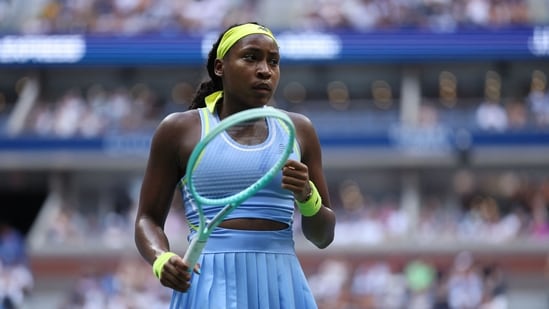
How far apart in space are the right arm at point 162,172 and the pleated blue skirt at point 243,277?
8.5 inches

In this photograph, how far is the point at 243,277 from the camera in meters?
4.44

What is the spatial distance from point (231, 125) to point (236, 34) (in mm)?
678

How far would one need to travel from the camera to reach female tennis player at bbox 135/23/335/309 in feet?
14.5

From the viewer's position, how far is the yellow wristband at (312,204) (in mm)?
4422

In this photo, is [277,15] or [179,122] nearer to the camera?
[179,122]

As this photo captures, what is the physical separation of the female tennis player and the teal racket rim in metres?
0.15

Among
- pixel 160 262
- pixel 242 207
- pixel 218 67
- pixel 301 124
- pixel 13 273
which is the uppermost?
pixel 218 67

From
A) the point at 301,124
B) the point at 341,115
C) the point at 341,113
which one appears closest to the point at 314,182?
the point at 301,124

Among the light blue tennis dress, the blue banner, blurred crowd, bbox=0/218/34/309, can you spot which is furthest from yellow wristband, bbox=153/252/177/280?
the blue banner

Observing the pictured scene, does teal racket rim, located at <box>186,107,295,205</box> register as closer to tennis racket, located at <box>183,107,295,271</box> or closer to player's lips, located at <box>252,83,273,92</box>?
tennis racket, located at <box>183,107,295,271</box>

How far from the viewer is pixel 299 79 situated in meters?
27.2

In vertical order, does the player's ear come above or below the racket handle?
above

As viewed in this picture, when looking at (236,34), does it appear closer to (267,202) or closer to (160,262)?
(267,202)

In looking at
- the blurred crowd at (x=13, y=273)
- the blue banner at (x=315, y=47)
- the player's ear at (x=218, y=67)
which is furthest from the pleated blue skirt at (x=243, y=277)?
the blue banner at (x=315, y=47)
